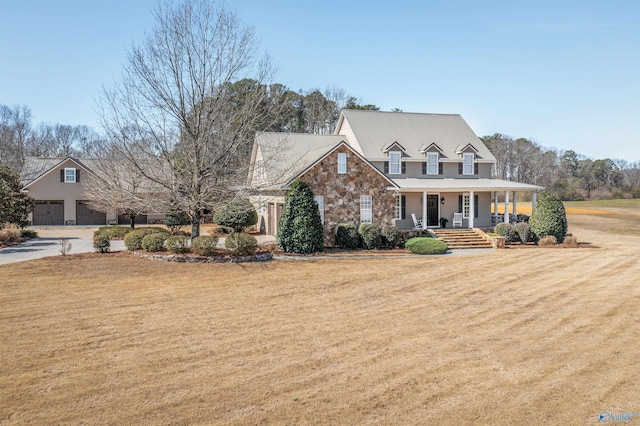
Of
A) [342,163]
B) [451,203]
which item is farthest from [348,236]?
[451,203]

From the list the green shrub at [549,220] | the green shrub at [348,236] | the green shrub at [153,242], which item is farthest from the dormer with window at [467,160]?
the green shrub at [153,242]

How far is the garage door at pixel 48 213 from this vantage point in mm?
38781

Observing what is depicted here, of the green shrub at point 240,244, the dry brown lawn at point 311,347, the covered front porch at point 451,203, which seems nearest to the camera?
the dry brown lawn at point 311,347

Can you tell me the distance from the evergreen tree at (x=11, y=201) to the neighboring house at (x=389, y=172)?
14.3m

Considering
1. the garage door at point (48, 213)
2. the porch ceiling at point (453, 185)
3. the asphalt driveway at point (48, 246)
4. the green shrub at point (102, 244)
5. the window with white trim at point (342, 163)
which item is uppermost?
the window with white trim at point (342, 163)

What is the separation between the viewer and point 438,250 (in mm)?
24172

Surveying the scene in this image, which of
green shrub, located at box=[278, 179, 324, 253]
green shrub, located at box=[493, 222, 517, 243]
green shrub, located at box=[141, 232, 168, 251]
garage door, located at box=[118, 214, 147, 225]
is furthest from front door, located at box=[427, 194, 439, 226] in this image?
garage door, located at box=[118, 214, 147, 225]

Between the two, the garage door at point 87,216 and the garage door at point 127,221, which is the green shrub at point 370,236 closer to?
the garage door at point 127,221

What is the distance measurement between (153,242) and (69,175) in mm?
23128

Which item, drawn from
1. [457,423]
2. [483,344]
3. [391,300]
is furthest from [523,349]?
[391,300]

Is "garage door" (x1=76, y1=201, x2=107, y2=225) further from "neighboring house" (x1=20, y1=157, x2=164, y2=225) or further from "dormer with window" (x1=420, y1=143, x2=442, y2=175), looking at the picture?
"dormer with window" (x1=420, y1=143, x2=442, y2=175)

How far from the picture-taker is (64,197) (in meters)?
39.1

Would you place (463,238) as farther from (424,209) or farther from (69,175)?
(69,175)

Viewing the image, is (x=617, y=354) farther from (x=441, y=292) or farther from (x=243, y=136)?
(x=243, y=136)
